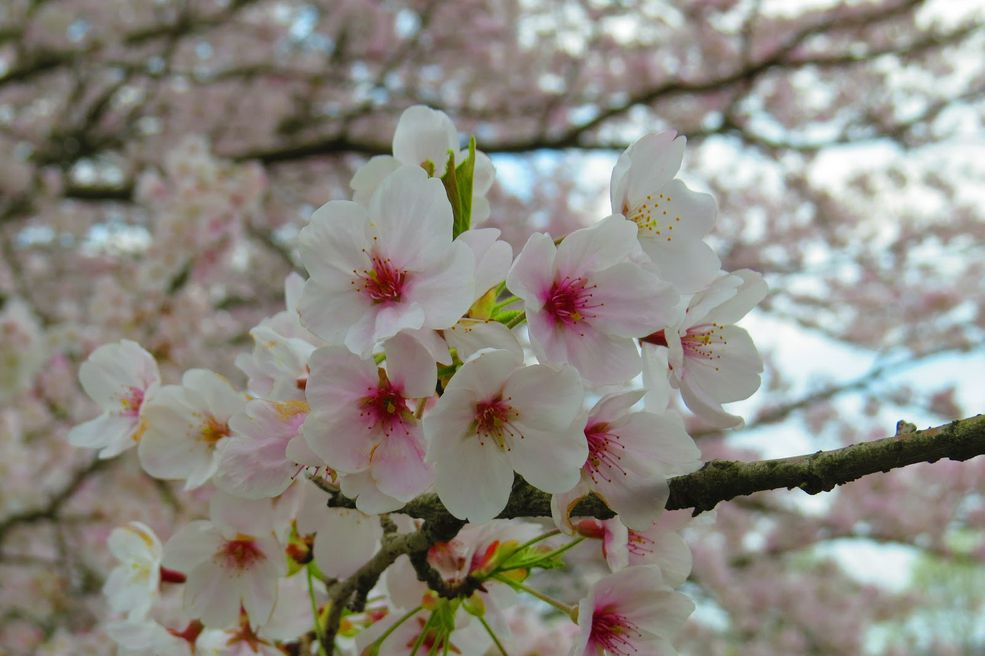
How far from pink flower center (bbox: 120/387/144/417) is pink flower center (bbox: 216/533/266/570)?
Answer: 0.25 metres

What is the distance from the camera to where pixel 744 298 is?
93 cm

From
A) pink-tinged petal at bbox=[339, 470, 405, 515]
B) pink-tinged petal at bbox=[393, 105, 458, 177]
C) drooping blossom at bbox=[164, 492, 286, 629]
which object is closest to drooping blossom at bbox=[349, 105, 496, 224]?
pink-tinged petal at bbox=[393, 105, 458, 177]

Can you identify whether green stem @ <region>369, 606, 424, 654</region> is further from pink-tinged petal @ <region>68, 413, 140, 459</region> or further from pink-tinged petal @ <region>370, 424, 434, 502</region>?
pink-tinged petal @ <region>68, 413, 140, 459</region>

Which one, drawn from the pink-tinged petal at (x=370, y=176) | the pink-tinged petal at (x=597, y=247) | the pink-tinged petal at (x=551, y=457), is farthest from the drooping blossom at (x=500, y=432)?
the pink-tinged petal at (x=370, y=176)

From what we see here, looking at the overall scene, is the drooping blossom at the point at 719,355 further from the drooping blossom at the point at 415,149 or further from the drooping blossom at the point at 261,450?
the drooping blossom at the point at 261,450

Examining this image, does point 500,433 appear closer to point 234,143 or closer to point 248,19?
point 234,143

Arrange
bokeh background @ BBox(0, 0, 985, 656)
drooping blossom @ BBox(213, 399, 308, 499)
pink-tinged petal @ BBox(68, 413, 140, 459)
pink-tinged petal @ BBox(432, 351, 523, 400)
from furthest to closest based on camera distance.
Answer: bokeh background @ BBox(0, 0, 985, 656)
pink-tinged petal @ BBox(68, 413, 140, 459)
drooping blossom @ BBox(213, 399, 308, 499)
pink-tinged petal @ BBox(432, 351, 523, 400)

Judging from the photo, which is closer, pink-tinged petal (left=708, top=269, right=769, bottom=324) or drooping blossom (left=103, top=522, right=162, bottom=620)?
pink-tinged petal (left=708, top=269, right=769, bottom=324)

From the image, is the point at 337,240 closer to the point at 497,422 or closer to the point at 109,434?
the point at 497,422

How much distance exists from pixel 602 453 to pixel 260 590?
0.50 meters

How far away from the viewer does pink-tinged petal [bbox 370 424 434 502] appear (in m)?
0.77

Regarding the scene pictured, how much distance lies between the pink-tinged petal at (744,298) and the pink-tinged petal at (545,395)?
0.28 meters

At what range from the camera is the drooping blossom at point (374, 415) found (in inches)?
29.5

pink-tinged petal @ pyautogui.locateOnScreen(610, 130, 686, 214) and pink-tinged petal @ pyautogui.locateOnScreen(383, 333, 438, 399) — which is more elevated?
pink-tinged petal @ pyautogui.locateOnScreen(610, 130, 686, 214)
